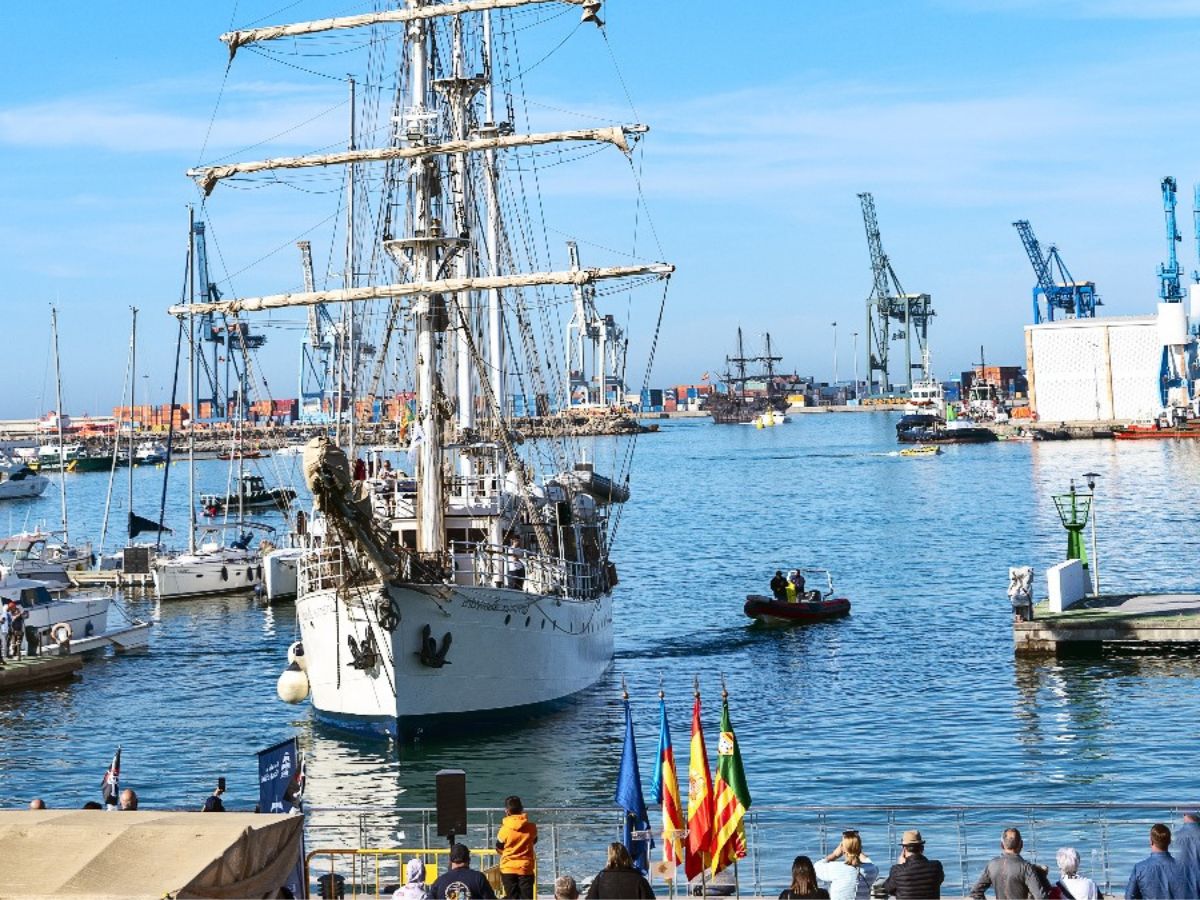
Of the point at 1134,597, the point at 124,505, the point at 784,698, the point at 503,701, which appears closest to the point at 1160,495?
the point at 1134,597

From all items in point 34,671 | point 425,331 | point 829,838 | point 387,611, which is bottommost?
point 829,838

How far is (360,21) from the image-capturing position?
141 feet

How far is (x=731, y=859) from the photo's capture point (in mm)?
17391

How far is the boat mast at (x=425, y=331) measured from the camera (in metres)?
36.6

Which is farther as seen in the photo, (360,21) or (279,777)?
(360,21)

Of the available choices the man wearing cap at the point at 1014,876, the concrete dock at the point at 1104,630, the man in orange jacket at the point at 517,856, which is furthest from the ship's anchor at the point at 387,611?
the man wearing cap at the point at 1014,876

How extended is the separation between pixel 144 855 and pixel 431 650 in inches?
837

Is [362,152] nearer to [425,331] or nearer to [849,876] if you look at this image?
[425,331]

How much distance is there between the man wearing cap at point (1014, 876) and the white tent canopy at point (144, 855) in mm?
5967

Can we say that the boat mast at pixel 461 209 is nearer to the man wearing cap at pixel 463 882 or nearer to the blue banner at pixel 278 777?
the blue banner at pixel 278 777

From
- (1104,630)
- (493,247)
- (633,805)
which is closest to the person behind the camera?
(633,805)

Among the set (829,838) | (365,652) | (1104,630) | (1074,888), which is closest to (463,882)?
(1074,888)

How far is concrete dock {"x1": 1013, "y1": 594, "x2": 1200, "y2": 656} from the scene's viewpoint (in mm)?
42812

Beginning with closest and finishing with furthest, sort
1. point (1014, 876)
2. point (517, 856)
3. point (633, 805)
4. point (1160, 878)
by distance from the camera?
Result: point (1160, 878) → point (1014, 876) → point (517, 856) → point (633, 805)
